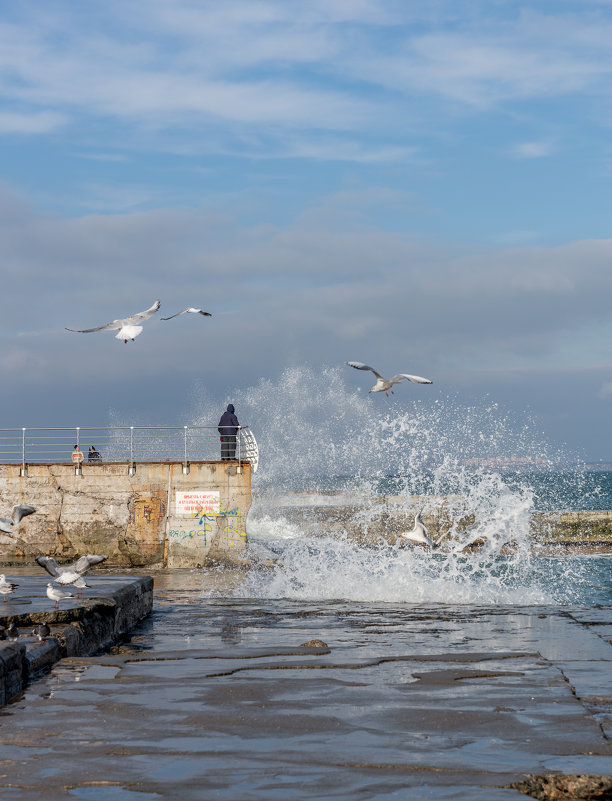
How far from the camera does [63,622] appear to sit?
8.19m

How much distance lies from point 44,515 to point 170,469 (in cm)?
333

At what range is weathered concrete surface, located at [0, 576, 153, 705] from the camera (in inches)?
245

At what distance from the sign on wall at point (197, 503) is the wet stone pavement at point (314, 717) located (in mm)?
13627

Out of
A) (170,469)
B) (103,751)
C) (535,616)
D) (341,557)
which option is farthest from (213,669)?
(170,469)

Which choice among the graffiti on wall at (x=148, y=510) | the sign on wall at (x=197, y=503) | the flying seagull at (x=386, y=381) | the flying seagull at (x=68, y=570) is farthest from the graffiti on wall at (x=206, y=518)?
the flying seagull at (x=68, y=570)

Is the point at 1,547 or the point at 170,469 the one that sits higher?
the point at 170,469

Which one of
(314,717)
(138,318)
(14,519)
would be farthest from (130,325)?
(314,717)

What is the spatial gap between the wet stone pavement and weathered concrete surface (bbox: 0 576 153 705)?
0.17 meters

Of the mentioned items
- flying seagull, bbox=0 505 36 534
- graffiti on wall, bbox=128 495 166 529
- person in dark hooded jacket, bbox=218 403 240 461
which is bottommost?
graffiti on wall, bbox=128 495 166 529

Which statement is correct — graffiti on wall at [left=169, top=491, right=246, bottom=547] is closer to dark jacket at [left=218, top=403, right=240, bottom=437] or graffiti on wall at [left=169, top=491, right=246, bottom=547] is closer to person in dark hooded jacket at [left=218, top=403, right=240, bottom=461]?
person in dark hooded jacket at [left=218, top=403, right=240, bottom=461]

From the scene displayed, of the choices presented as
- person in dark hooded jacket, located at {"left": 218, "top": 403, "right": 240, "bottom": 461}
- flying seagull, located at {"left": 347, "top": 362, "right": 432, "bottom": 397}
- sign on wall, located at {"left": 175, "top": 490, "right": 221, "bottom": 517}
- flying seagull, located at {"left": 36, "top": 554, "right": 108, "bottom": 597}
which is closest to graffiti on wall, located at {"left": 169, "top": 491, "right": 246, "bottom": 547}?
sign on wall, located at {"left": 175, "top": 490, "right": 221, "bottom": 517}

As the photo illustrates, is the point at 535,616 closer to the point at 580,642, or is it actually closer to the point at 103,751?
the point at 580,642

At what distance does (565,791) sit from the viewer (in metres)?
4.13

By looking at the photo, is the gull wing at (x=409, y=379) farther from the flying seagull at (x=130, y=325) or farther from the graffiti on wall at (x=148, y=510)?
the graffiti on wall at (x=148, y=510)
